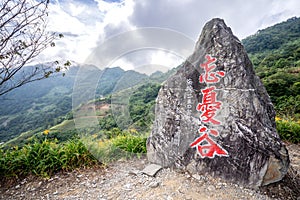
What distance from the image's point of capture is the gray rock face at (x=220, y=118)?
2664 millimetres

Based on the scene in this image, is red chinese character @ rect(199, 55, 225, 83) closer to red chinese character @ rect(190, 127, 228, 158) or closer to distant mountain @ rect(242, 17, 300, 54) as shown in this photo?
red chinese character @ rect(190, 127, 228, 158)

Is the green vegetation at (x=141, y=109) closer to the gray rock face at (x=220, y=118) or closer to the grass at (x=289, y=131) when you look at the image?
the gray rock face at (x=220, y=118)

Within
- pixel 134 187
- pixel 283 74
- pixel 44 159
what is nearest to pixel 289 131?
pixel 134 187

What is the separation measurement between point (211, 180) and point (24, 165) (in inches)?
135

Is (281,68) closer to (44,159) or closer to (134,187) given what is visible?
(134,187)

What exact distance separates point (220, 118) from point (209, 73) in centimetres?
73

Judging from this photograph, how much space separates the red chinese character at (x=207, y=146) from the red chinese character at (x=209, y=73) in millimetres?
780

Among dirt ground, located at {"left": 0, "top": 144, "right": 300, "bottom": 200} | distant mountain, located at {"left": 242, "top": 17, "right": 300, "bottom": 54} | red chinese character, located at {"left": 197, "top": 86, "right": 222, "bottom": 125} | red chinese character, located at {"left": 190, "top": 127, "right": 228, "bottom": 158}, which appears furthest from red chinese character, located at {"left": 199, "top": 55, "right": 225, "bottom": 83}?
distant mountain, located at {"left": 242, "top": 17, "right": 300, "bottom": 54}

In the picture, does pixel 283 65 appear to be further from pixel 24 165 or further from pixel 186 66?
pixel 24 165

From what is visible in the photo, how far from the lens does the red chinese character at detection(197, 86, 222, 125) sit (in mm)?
2896

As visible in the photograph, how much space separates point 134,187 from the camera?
300 centimetres

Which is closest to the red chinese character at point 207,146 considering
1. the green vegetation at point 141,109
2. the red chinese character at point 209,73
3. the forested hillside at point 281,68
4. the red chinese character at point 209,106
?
the red chinese character at point 209,106

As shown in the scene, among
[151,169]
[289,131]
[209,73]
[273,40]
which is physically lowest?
[151,169]

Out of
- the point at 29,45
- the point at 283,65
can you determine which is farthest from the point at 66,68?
the point at 283,65
